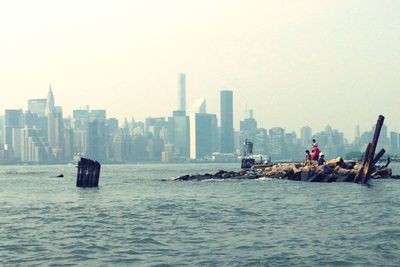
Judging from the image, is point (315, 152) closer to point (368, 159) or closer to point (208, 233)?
point (368, 159)

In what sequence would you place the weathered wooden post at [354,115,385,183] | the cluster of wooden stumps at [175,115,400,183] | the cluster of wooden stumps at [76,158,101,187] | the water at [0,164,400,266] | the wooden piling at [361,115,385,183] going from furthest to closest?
the cluster of wooden stumps at [76,158,101,187], the cluster of wooden stumps at [175,115,400,183], the weathered wooden post at [354,115,385,183], the wooden piling at [361,115,385,183], the water at [0,164,400,266]

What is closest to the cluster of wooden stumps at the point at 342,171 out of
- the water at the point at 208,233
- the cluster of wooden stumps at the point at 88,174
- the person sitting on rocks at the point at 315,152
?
the person sitting on rocks at the point at 315,152

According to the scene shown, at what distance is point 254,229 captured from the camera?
102ft

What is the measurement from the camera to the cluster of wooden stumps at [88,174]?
7575 cm

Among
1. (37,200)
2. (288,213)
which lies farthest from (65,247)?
(37,200)

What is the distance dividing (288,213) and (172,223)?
7801mm

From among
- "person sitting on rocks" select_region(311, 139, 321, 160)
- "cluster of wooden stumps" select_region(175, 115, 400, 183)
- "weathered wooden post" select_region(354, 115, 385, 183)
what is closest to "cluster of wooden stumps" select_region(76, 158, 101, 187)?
"cluster of wooden stumps" select_region(175, 115, 400, 183)

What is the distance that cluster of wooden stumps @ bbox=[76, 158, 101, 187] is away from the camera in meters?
75.8

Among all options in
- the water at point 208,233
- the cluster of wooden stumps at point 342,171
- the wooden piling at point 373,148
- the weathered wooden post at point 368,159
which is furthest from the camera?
the cluster of wooden stumps at point 342,171

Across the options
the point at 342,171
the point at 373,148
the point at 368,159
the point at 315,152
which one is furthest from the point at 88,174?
the point at 373,148

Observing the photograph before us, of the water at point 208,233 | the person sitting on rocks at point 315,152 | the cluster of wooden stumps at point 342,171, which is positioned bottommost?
the water at point 208,233

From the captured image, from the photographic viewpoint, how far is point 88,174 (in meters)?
76.7

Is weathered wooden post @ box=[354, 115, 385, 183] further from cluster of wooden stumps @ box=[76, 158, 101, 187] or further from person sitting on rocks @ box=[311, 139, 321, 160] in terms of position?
cluster of wooden stumps @ box=[76, 158, 101, 187]

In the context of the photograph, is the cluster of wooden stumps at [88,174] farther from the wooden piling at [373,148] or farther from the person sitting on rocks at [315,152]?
the wooden piling at [373,148]
